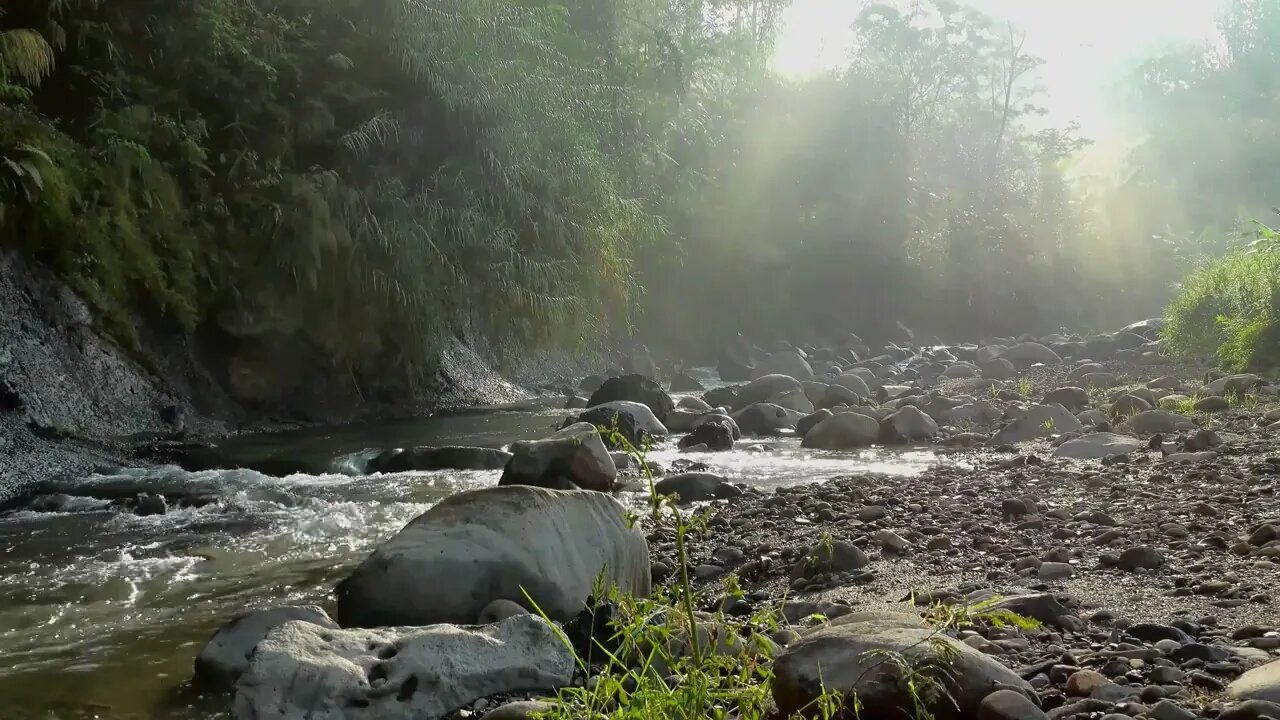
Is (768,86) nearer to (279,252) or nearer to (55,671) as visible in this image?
(279,252)

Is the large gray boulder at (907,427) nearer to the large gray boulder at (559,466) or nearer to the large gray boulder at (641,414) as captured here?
the large gray boulder at (641,414)

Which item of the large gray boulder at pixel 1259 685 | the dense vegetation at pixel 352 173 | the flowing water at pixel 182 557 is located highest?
the dense vegetation at pixel 352 173

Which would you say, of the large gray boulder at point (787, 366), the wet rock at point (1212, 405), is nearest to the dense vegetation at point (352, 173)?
the large gray boulder at point (787, 366)

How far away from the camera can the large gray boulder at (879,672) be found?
2.41 m

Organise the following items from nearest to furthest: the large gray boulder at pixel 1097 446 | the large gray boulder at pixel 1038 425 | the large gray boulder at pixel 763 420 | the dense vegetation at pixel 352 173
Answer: the large gray boulder at pixel 1097 446
the large gray boulder at pixel 1038 425
the dense vegetation at pixel 352 173
the large gray boulder at pixel 763 420

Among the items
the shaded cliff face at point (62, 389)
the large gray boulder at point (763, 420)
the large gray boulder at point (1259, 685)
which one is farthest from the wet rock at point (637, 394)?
the large gray boulder at point (1259, 685)

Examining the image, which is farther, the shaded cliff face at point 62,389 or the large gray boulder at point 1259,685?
the shaded cliff face at point 62,389

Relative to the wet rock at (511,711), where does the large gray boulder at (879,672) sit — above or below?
above

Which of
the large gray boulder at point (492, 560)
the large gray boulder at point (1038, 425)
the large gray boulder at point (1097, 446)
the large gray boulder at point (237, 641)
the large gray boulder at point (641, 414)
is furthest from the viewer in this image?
the large gray boulder at point (641, 414)

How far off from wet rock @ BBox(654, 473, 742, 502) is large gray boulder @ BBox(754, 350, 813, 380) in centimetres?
1143

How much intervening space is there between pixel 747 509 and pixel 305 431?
6.15 meters

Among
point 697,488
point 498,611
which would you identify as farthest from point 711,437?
point 498,611

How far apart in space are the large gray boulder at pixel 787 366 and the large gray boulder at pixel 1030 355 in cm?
372

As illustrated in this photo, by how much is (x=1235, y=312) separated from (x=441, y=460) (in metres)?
10.7
